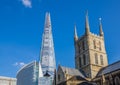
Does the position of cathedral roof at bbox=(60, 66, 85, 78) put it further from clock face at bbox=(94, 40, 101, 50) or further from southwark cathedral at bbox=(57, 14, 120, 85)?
clock face at bbox=(94, 40, 101, 50)

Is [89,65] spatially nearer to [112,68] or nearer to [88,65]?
[88,65]

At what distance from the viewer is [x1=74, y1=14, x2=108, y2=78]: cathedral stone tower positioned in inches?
3637

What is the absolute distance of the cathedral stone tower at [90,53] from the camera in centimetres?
9238

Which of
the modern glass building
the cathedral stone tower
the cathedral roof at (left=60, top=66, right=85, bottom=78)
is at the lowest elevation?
the modern glass building

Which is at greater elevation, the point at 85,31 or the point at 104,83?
the point at 85,31

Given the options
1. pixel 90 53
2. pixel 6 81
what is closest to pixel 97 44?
pixel 90 53

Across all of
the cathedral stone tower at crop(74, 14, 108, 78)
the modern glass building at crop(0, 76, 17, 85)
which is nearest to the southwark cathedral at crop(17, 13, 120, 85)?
the cathedral stone tower at crop(74, 14, 108, 78)

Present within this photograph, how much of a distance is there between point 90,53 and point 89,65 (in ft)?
15.6

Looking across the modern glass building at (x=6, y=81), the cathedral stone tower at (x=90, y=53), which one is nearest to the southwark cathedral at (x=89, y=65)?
the cathedral stone tower at (x=90, y=53)

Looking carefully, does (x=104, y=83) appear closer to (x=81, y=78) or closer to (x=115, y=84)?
(x=115, y=84)

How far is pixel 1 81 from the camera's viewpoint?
4862 cm

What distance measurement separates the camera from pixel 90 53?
93.5 meters

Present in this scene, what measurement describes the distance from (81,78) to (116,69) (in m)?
13.7

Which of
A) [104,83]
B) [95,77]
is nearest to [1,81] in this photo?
[104,83]
